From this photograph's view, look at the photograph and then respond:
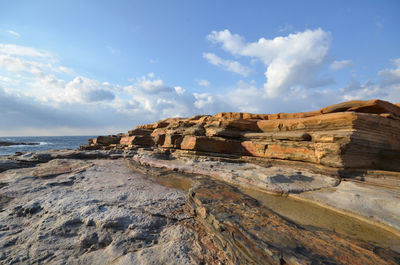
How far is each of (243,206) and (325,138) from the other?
13.3 feet

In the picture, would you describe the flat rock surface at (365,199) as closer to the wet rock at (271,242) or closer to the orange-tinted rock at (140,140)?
the wet rock at (271,242)

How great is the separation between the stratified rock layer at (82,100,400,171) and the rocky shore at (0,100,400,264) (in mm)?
40

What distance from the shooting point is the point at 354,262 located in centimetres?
208

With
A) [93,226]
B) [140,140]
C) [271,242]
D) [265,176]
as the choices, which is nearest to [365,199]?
[265,176]

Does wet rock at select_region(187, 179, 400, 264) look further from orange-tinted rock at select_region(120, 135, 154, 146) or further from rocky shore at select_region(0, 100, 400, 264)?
orange-tinted rock at select_region(120, 135, 154, 146)

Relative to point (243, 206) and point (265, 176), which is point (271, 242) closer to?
point (243, 206)

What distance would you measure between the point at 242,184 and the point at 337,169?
9.64 feet

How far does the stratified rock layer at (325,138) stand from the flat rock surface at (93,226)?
445 cm

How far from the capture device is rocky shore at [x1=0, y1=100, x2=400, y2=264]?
2.41 m

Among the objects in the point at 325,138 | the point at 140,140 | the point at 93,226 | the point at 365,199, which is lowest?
the point at 93,226

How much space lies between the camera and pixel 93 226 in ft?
10.1

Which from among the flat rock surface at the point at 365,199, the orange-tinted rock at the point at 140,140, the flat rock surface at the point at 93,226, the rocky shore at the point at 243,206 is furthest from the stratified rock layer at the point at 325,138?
the orange-tinted rock at the point at 140,140

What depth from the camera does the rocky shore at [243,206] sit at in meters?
2.41

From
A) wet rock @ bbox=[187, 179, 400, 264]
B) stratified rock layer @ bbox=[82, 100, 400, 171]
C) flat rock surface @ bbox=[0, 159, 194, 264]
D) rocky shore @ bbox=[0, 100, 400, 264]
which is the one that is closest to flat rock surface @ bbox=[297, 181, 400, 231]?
rocky shore @ bbox=[0, 100, 400, 264]
